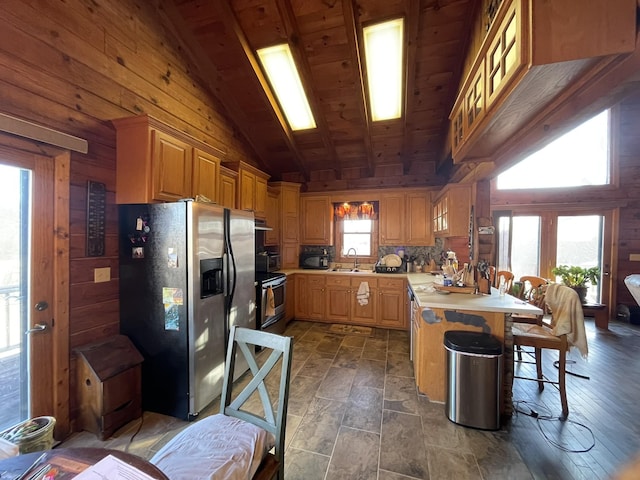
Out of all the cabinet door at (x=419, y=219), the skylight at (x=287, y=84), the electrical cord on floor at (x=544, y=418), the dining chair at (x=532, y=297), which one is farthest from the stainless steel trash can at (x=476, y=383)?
the skylight at (x=287, y=84)

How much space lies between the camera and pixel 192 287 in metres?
2.13

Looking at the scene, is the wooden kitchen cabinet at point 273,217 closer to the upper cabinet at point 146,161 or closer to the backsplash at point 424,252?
the upper cabinet at point 146,161

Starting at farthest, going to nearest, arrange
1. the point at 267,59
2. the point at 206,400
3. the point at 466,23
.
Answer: the point at 267,59 < the point at 466,23 < the point at 206,400

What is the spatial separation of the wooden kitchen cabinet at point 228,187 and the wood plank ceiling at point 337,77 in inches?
45.0

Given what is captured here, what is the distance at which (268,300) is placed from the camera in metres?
3.47

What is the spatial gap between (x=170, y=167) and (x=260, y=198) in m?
1.80

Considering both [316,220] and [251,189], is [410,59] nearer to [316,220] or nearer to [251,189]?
[251,189]

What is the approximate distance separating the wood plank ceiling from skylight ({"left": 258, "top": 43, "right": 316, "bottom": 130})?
0.39 feet

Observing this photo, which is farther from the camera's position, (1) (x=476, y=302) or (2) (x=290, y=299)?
(2) (x=290, y=299)

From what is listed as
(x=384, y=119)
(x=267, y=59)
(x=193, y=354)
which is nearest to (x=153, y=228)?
(x=193, y=354)

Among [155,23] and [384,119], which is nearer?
[155,23]

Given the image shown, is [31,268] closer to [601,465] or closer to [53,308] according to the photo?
[53,308]

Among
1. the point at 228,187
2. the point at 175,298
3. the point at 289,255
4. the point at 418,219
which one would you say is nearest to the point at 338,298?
the point at 289,255

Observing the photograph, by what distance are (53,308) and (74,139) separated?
1.31 meters
